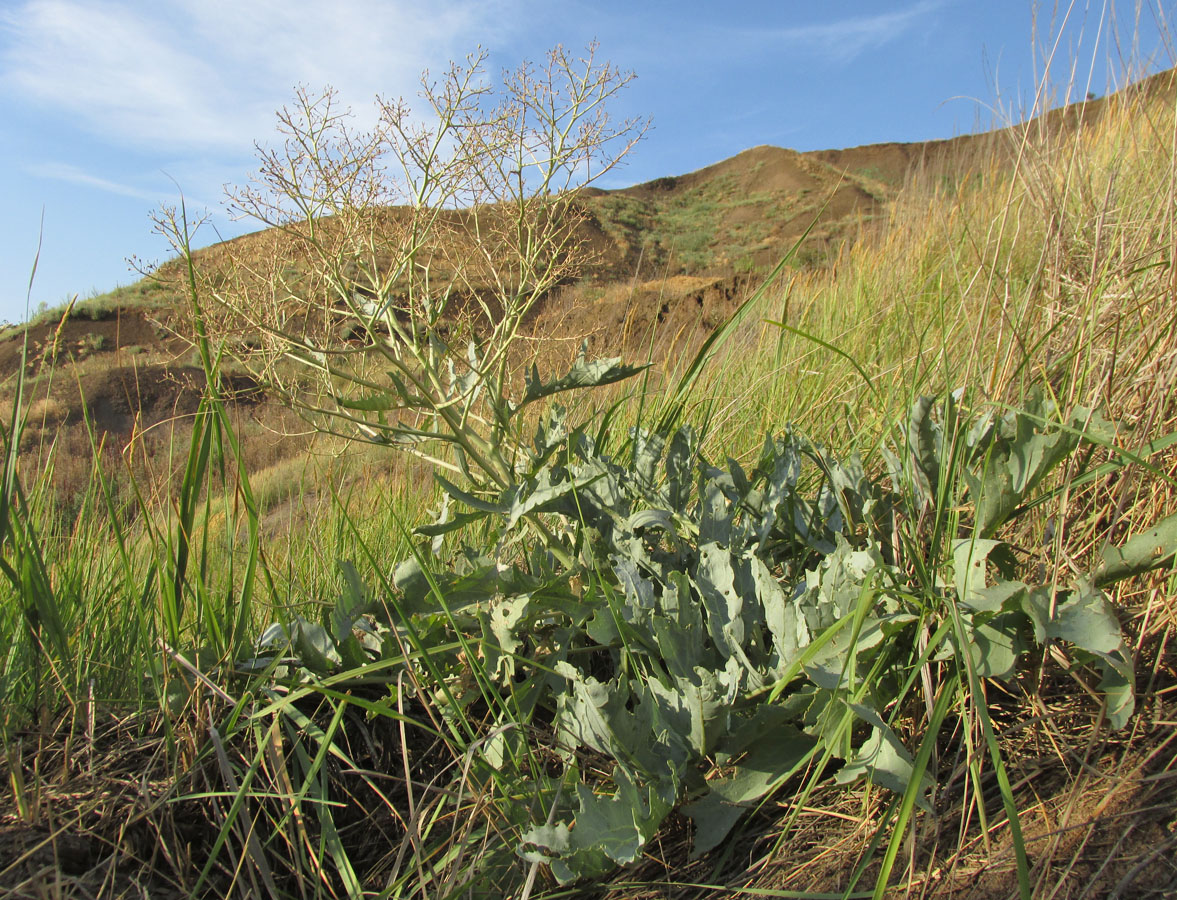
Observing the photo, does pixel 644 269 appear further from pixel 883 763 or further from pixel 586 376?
pixel 883 763

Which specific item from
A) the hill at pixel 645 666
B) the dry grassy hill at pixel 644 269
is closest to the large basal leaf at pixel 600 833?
the hill at pixel 645 666

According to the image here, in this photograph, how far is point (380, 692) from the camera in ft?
4.49

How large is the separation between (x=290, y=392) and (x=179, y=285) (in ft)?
1.24

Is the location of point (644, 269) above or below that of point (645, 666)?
above

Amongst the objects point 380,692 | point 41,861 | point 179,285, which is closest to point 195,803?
point 41,861

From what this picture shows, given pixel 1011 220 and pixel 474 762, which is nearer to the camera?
pixel 474 762

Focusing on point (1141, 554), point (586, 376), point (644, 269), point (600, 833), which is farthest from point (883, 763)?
point (644, 269)

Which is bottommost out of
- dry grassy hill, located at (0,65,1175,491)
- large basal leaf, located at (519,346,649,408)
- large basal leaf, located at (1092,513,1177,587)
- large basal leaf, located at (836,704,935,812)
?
large basal leaf, located at (836,704,935,812)

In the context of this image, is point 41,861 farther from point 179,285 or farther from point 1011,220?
point 1011,220

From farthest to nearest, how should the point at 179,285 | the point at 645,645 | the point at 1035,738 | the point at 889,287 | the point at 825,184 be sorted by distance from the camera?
the point at 825,184 < the point at 889,287 < the point at 179,285 < the point at 645,645 < the point at 1035,738

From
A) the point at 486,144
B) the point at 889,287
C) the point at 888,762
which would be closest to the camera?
the point at 888,762

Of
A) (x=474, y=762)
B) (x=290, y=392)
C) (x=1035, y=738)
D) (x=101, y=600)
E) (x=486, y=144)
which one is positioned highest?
(x=486, y=144)

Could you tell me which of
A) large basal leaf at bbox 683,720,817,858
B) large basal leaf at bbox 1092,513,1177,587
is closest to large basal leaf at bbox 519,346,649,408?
large basal leaf at bbox 683,720,817,858

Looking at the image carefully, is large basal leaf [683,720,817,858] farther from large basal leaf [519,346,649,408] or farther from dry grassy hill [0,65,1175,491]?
dry grassy hill [0,65,1175,491]
